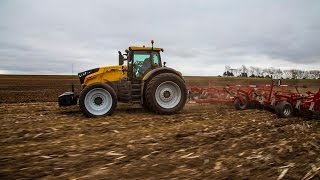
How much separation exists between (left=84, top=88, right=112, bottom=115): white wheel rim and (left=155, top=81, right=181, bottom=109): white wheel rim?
164cm

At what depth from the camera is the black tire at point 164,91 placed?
35.9 feet

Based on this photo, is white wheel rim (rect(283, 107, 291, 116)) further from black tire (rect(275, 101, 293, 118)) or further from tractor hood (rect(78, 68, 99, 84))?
tractor hood (rect(78, 68, 99, 84))

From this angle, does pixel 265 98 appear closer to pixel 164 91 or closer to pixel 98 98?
pixel 164 91

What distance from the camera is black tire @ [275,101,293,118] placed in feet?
35.2

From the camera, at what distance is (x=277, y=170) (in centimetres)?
500

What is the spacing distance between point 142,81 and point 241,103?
3948 millimetres

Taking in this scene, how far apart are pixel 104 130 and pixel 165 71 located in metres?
4.14

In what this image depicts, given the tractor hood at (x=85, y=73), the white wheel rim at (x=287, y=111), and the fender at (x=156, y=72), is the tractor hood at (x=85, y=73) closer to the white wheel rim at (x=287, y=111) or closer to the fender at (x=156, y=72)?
the fender at (x=156, y=72)

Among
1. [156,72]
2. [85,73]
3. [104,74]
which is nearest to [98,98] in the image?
[104,74]

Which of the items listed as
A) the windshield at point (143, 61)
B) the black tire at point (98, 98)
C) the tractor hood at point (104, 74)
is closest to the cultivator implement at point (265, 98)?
the windshield at point (143, 61)

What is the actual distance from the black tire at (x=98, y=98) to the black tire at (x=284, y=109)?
16.7ft

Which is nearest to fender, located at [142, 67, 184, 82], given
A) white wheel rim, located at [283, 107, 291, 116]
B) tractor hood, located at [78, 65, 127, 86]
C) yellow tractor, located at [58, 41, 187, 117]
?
yellow tractor, located at [58, 41, 187, 117]

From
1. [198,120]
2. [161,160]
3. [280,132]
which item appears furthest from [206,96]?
[161,160]

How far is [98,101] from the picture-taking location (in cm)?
1048
